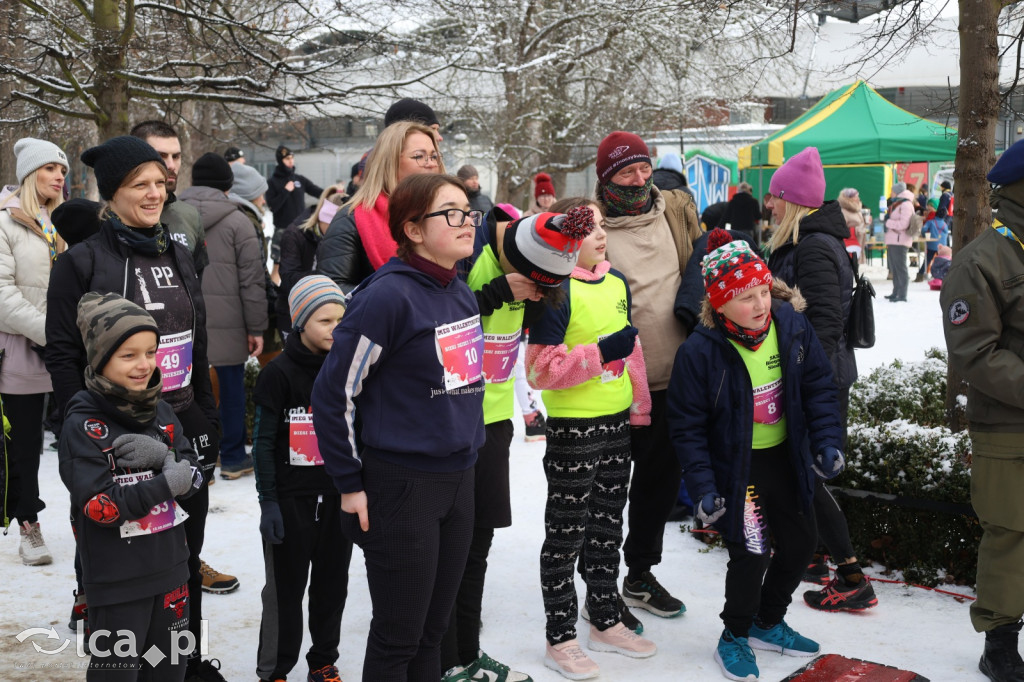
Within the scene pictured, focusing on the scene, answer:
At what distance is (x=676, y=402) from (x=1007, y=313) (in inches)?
49.6

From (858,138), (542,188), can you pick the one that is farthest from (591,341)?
(858,138)

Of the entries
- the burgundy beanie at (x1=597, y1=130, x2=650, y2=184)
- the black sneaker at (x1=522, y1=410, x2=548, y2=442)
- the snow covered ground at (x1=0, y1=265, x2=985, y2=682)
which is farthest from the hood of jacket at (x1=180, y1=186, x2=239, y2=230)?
the burgundy beanie at (x1=597, y1=130, x2=650, y2=184)

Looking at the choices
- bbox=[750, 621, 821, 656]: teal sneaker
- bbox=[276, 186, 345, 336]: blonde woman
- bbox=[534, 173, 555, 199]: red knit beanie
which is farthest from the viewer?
bbox=[534, 173, 555, 199]: red knit beanie

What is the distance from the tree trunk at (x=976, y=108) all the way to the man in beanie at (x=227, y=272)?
432 cm

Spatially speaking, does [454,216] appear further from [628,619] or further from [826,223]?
[826,223]

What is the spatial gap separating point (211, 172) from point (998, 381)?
4.88 meters

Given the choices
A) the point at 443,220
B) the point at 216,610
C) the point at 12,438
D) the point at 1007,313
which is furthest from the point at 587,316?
the point at 12,438

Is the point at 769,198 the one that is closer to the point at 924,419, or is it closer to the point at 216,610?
the point at 924,419

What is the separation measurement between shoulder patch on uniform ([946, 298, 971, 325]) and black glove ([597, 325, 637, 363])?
1.18m

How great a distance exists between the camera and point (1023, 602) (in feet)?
12.0

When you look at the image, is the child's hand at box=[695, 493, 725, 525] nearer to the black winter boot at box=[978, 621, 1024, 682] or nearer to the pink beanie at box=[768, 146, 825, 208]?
the black winter boot at box=[978, 621, 1024, 682]

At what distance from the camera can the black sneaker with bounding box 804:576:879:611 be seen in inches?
178

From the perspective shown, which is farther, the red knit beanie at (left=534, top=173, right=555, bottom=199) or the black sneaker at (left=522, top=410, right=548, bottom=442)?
the red knit beanie at (left=534, top=173, right=555, bottom=199)

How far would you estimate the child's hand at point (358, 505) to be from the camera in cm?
291
